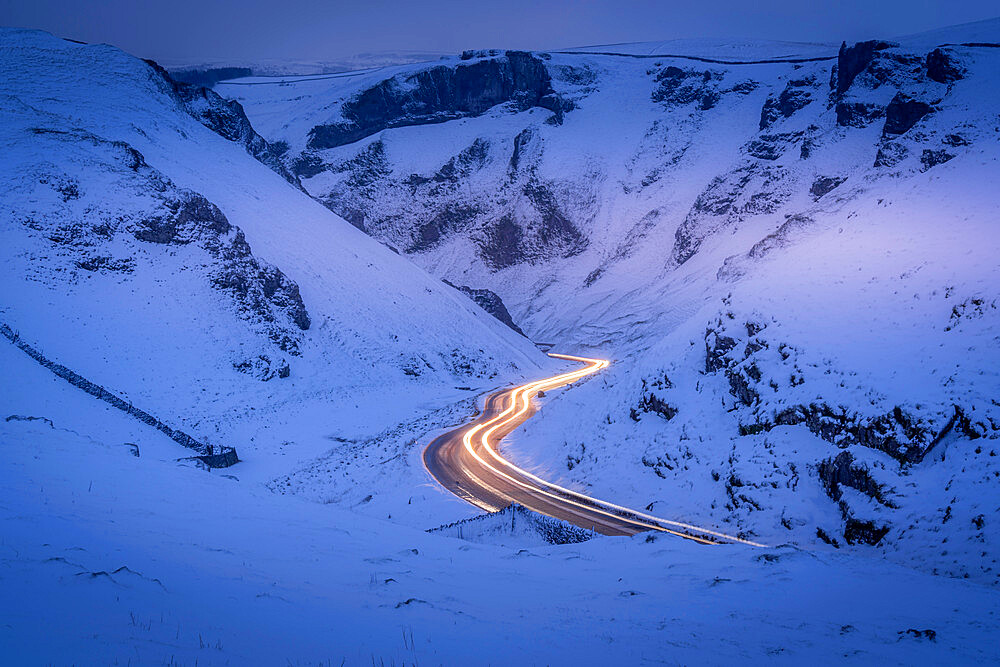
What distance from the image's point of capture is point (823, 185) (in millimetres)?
62625

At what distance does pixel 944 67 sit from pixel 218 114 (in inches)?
3258

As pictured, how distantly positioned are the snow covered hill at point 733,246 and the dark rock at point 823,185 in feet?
1.72

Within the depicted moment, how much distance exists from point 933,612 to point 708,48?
146 m

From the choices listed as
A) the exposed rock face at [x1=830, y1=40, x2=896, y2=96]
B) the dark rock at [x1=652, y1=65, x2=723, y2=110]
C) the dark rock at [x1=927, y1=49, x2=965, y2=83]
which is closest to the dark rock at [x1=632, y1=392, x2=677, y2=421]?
the dark rock at [x1=927, y1=49, x2=965, y2=83]

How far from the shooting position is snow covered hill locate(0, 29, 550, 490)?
1132 inches

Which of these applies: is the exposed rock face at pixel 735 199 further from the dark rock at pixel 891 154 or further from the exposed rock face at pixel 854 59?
the dark rock at pixel 891 154

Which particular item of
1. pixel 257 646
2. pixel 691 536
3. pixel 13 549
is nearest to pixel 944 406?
pixel 691 536

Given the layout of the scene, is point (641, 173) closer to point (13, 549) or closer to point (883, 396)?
point (883, 396)

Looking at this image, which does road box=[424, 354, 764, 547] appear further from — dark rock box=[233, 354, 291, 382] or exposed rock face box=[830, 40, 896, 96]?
exposed rock face box=[830, 40, 896, 96]

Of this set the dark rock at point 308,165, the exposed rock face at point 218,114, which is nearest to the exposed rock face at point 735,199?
the exposed rock face at point 218,114

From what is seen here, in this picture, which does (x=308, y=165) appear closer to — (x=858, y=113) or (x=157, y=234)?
(x=157, y=234)

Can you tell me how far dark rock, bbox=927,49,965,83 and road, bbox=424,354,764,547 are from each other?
2567 inches

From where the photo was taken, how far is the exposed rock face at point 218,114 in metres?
53.9

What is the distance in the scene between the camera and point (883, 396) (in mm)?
14977
